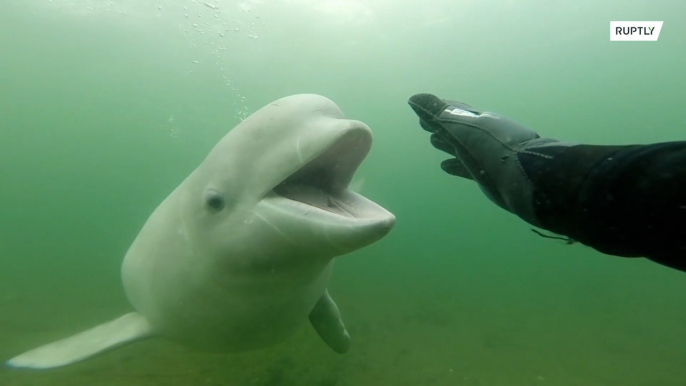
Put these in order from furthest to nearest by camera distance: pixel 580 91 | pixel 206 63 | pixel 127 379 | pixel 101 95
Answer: pixel 580 91 < pixel 101 95 < pixel 206 63 < pixel 127 379

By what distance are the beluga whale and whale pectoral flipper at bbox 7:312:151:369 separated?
25 millimetres

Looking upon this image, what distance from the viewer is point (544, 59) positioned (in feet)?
118

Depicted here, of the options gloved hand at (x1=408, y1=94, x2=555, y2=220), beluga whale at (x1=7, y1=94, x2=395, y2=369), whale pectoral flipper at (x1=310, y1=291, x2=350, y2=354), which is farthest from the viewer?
whale pectoral flipper at (x1=310, y1=291, x2=350, y2=354)

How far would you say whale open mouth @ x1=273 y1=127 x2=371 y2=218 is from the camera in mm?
2407

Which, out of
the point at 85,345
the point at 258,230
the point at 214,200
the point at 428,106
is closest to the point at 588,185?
the point at 428,106

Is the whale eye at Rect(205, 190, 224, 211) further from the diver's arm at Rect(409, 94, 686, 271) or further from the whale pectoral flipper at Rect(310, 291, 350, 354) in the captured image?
the whale pectoral flipper at Rect(310, 291, 350, 354)

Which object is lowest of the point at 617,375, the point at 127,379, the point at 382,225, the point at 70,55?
the point at 617,375

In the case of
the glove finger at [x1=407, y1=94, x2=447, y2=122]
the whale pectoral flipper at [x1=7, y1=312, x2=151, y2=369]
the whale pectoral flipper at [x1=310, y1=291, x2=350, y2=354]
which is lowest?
the whale pectoral flipper at [x1=310, y1=291, x2=350, y2=354]

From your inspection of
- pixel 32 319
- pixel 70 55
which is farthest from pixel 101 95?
pixel 32 319

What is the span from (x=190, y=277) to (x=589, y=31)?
3373cm

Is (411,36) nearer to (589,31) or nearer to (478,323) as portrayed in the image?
(589,31)

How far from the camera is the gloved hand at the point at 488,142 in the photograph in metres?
2.14

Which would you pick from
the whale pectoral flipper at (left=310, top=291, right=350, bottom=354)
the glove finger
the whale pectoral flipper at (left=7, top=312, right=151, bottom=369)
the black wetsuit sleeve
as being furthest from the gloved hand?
the whale pectoral flipper at (left=7, top=312, right=151, bottom=369)

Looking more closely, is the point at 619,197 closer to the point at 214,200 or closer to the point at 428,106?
the point at 428,106
